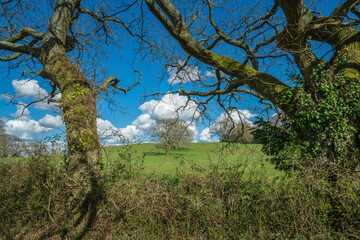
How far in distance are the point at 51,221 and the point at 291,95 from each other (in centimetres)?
856

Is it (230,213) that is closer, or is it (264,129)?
(230,213)

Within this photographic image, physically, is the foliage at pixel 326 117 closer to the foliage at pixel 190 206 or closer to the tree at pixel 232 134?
the foliage at pixel 190 206

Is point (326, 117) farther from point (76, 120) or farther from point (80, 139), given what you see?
point (76, 120)

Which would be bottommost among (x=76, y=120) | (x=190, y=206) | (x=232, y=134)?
(x=190, y=206)

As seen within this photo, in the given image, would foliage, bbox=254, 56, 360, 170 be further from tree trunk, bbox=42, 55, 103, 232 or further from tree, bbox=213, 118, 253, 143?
tree trunk, bbox=42, 55, 103, 232

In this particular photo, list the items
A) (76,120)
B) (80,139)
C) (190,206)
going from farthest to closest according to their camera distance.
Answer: (76,120), (80,139), (190,206)

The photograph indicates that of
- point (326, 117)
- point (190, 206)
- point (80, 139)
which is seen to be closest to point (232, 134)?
point (326, 117)

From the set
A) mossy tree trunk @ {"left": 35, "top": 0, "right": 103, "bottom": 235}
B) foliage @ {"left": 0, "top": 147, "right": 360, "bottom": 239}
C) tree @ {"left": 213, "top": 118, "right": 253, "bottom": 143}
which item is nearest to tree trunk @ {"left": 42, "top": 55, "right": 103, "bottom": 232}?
mossy tree trunk @ {"left": 35, "top": 0, "right": 103, "bottom": 235}

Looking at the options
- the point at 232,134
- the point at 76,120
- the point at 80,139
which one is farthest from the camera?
the point at 232,134

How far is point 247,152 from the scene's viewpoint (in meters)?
6.66

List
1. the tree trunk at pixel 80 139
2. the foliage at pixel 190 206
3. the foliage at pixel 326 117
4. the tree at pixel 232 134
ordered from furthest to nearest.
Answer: the tree at pixel 232 134 → the foliage at pixel 326 117 → the tree trunk at pixel 80 139 → the foliage at pixel 190 206

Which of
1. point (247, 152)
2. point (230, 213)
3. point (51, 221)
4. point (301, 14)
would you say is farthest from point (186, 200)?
point (301, 14)

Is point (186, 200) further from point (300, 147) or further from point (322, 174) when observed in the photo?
point (300, 147)

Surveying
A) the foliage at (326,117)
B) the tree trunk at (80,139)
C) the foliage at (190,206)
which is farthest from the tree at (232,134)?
the tree trunk at (80,139)
